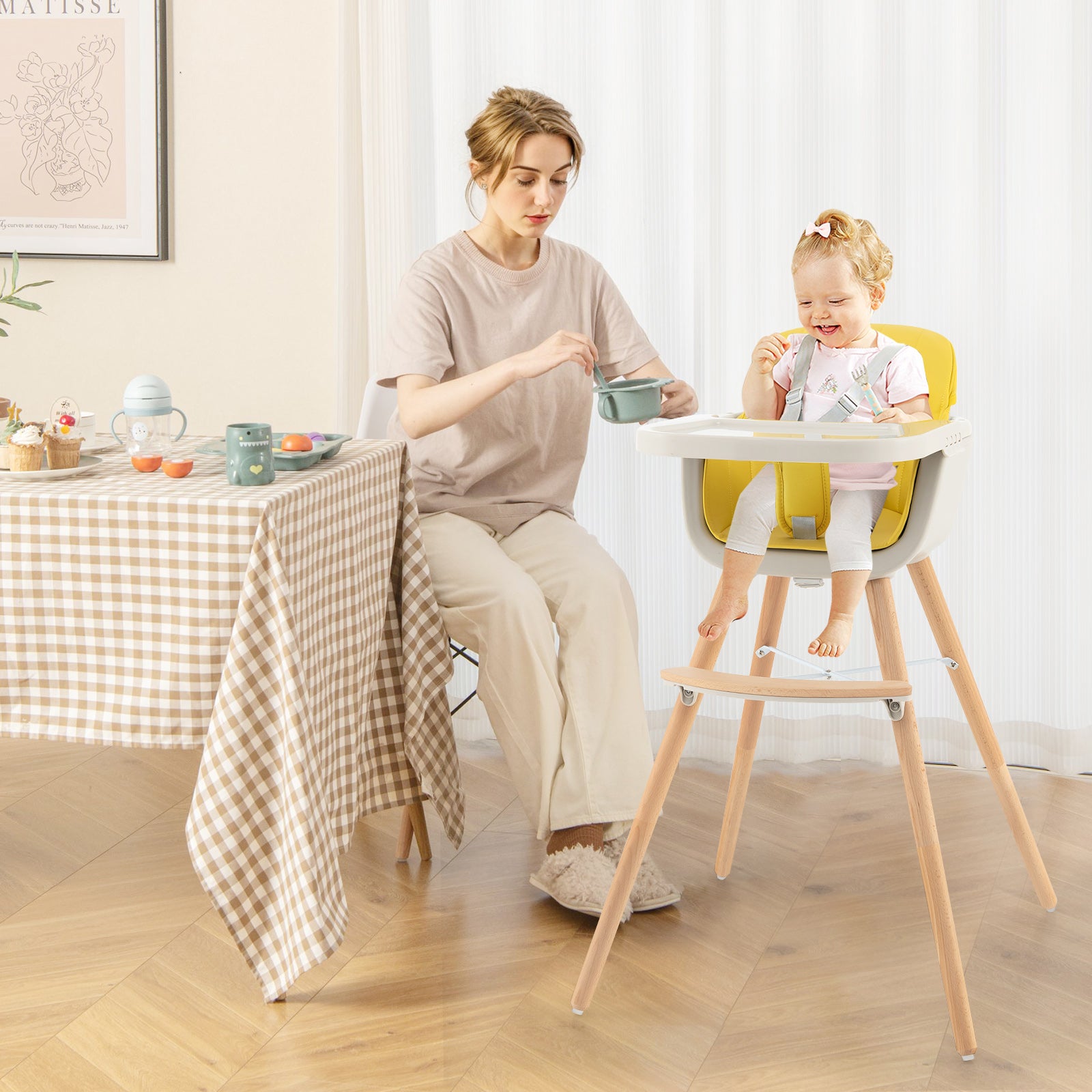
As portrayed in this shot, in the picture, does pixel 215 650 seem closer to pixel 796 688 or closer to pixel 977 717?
pixel 796 688

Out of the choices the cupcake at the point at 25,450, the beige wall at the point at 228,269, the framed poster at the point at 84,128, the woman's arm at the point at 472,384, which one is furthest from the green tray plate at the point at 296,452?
the framed poster at the point at 84,128

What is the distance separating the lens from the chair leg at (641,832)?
5.30ft

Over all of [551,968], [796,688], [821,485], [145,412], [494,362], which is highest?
[494,362]

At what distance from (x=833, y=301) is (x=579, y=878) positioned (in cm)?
97

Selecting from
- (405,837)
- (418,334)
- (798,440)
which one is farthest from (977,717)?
(418,334)

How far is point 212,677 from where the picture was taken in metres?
1.70

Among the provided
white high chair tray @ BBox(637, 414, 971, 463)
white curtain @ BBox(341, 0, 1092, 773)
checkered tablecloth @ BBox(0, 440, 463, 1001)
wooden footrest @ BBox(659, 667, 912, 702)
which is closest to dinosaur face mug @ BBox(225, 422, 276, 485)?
checkered tablecloth @ BBox(0, 440, 463, 1001)

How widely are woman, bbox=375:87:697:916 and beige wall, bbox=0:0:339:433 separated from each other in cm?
85

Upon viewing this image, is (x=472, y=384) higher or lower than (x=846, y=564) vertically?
higher

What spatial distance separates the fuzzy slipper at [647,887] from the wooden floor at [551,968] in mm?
29

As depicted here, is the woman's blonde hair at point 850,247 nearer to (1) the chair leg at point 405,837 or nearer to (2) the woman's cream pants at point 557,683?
(2) the woman's cream pants at point 557,683

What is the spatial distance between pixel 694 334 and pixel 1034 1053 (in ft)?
5.20

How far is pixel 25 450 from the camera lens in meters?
1.79

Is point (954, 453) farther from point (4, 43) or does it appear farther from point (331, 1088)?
point (4, 43)
